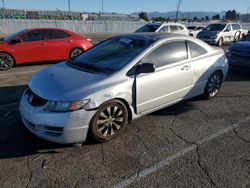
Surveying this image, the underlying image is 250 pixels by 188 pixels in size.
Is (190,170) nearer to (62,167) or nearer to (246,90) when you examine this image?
(62,167)

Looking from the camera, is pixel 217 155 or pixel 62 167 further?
pixel 217 155

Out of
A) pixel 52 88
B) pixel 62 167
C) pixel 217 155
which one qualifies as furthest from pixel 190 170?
pixel 52 88

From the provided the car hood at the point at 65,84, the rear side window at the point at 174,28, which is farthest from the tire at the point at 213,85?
the rear side window at the point at 174,28

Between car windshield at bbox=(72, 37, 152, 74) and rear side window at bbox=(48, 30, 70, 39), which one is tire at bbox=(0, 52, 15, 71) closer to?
rear side window at bbox=(48, 30, 70, 39)

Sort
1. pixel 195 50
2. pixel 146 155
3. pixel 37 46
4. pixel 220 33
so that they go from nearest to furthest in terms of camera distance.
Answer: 1. pixel 146 155
2. pixel 195 50
3. pixel 37 46
4. pixel 220 33

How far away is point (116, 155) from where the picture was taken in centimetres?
349

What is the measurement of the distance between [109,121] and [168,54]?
1.66 metres

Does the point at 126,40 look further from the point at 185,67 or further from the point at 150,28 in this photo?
the point at 150,28

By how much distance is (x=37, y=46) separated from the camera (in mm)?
8930

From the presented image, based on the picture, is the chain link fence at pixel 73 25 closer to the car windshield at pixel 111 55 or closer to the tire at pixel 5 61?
the tire at pixel 5 61

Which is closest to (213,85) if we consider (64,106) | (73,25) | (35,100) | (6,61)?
(64,106)

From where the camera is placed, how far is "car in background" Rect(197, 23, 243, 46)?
691 inches

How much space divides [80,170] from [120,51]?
2.17 m

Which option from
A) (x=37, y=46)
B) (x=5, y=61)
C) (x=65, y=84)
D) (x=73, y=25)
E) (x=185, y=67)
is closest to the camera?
(x=65, y=84)
